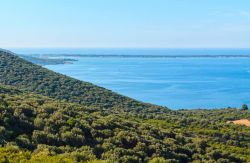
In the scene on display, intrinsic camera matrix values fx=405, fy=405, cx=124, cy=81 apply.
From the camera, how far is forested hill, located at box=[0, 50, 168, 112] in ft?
159

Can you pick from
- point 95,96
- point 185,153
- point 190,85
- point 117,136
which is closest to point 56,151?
point 117,136

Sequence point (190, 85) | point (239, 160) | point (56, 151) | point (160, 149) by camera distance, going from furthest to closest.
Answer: point (190, 85)
point (239, 160)
point (160, 149)
point (56, 151)

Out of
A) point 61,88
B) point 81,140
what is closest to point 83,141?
point 81,140

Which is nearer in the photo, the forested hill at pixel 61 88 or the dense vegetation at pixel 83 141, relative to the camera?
the dense vegetation at pixel 83 141

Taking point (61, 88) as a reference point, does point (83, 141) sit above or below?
above

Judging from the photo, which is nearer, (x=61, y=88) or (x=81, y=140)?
(x=81, y=140)

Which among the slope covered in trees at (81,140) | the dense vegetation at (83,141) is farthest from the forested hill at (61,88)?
the slope covered in trees at (81,140)

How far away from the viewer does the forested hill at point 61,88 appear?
1905 inches

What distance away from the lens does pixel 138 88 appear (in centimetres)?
13012

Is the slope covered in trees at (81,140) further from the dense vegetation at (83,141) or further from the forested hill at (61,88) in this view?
the forested hill at (61,88)

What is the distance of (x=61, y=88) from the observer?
5288cm

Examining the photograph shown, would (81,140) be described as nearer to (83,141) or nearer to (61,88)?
(83,141)

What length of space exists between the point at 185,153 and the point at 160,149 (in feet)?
6.47

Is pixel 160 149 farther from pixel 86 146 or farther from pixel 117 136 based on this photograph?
pixel 86 146
